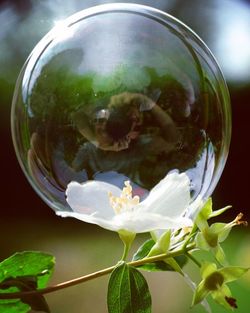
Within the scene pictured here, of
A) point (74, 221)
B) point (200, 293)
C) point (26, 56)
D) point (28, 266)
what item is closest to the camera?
point (200, 293)

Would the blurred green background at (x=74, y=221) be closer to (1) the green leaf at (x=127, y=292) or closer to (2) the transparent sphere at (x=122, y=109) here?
(2) the transparent sphere at (x=122, y=109)

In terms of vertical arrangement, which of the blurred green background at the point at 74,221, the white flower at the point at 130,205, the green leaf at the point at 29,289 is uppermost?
the white flower at the point at 130,205

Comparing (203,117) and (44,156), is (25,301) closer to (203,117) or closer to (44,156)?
(44,156)

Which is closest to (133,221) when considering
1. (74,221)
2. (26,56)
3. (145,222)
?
(145,222)

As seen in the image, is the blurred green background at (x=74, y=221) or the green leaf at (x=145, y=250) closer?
the green leaf at (x=145, y=250)

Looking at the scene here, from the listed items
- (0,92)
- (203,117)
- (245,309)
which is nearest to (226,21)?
(0,92)

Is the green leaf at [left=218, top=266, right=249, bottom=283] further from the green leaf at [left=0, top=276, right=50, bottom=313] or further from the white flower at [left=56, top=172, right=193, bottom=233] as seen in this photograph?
the green leaf at [left=0, top=276, right=50, bottom=313]

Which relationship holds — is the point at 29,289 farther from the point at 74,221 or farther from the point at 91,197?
the point at 74,221

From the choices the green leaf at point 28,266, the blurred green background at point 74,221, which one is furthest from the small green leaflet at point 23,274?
the blurred green background at point 74,221
